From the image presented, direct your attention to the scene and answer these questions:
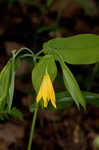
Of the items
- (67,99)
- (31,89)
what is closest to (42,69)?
(67,99)

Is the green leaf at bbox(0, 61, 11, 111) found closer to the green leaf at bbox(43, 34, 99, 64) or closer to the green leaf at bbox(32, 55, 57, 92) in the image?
the green leaf at bbox(32, 55, 57, 92)

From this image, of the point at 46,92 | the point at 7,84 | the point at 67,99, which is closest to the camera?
the point at 46,92

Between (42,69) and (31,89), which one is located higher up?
(31,89)

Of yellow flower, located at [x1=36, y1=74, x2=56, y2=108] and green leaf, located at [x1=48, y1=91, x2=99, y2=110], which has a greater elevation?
green leaf, located at [x1=48, y1=91, x2=99, y2=110]

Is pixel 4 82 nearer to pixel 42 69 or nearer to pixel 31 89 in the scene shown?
pixel 42 69

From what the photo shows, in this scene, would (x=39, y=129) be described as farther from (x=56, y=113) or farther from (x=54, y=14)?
(x=54, y=14)

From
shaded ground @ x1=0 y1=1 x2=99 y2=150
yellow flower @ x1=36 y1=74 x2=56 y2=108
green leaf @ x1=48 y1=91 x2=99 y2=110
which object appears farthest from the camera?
shaded ground @ x1=0 y1=1 x2=99 y2=150

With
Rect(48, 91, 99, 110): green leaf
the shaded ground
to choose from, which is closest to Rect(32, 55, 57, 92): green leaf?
Rect(48, 91, 99, 110): green leaf
